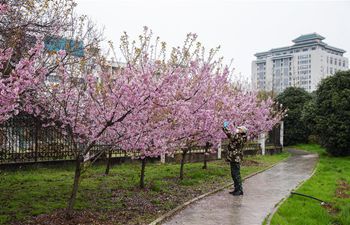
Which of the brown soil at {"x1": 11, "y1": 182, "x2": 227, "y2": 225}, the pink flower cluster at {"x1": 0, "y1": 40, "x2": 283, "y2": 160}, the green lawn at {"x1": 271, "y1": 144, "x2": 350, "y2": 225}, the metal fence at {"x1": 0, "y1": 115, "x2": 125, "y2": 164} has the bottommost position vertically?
the green lawn at {"x1": 271, "y1": 144, "x2": 350, "y2": 225}

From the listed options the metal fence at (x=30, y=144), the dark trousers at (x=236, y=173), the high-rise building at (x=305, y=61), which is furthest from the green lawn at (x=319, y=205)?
the high-rise building at (x=305, y=61)

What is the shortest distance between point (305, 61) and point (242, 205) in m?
120

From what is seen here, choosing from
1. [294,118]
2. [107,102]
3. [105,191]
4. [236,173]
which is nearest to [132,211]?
[105,191]

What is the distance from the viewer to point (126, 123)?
6.65 m

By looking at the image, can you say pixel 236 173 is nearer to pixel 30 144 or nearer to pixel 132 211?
pixel 132 211

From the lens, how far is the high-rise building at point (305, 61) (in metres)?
114

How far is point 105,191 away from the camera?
9.10 m

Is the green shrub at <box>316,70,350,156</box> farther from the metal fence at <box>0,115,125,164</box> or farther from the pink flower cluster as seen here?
the metal fence at <box>0,115,125,164</box>

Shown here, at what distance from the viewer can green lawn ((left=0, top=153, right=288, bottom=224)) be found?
23.0 feet

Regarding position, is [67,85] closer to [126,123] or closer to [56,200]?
[126,123]

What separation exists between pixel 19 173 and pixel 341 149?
17337 millimetres

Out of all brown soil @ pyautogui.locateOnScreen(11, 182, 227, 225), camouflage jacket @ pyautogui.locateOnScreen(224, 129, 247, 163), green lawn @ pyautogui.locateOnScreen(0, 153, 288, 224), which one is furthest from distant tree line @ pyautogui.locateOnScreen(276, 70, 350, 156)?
brown soil @ pyautogui.locateOnScreen(11, 182, 227, 225)

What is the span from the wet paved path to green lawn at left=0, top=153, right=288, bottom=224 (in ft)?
1.87

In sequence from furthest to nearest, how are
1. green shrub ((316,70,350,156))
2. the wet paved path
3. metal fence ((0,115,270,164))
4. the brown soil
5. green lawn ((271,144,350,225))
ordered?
green shrub ((316,70,350,156)) → metal fence ((0,115,270,164)) → green lawn ((271,144,350,225)) → the wet paved path → the brown soil
